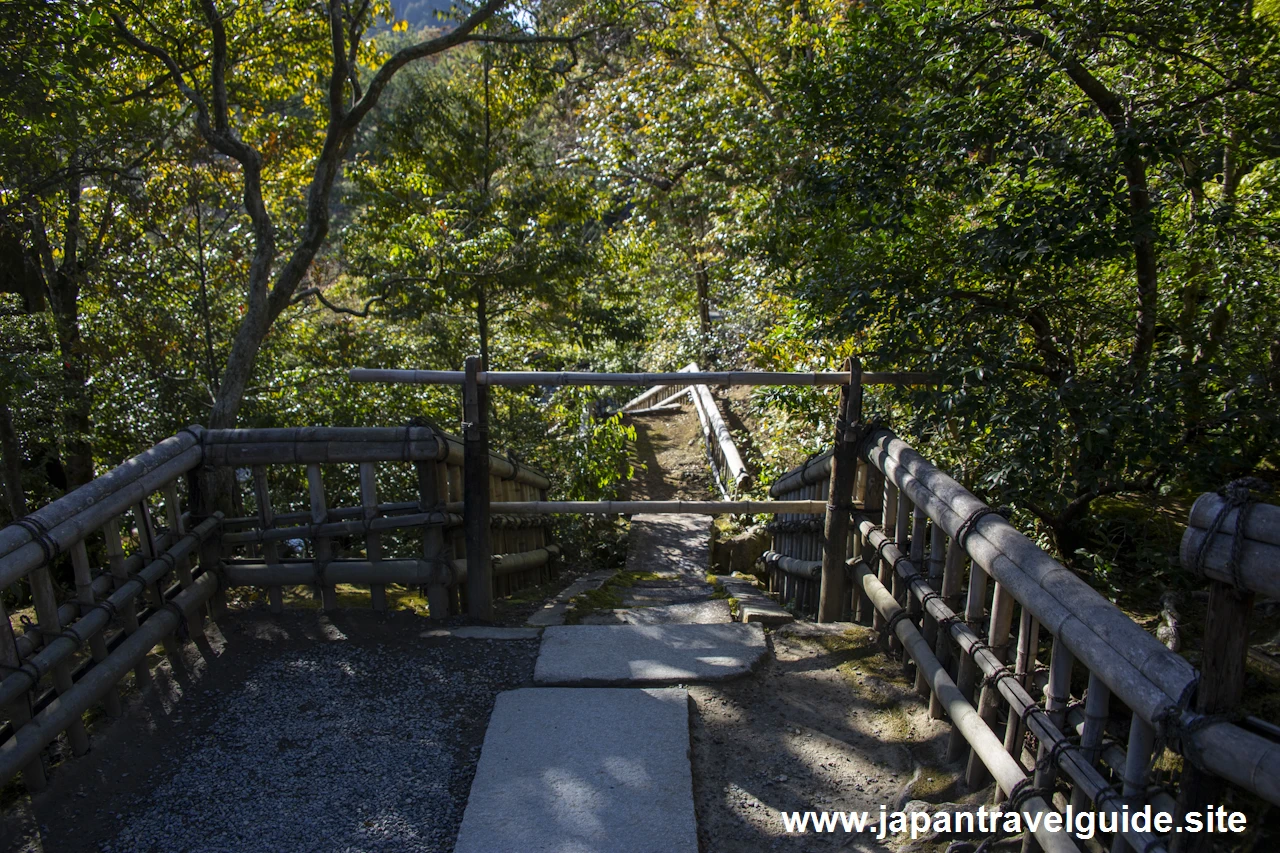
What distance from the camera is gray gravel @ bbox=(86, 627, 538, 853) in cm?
292

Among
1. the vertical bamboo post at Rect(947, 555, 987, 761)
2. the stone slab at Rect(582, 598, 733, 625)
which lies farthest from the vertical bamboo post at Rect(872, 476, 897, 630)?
the vertical bamboo post at Rect(947, 555, 987, 761)

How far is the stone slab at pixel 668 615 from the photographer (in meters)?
4.99

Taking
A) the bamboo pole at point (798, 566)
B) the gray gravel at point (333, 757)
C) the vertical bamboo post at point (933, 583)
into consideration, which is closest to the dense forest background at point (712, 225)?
the vertical bamboo post at point (933, 583)

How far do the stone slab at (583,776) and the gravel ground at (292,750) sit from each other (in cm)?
14

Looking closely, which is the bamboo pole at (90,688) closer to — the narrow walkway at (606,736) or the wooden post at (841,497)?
the narrow walkway at (606,736)

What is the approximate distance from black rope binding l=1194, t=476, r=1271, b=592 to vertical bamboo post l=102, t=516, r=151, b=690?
12.5 ft

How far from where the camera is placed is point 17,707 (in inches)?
117

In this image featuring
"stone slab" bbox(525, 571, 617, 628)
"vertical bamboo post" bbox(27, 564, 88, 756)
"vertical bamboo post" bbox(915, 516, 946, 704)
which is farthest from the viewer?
"stone slab" bbox(525, 571, 617, 628)

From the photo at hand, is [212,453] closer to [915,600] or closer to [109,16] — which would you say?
[915,600]

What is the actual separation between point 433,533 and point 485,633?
0.60m

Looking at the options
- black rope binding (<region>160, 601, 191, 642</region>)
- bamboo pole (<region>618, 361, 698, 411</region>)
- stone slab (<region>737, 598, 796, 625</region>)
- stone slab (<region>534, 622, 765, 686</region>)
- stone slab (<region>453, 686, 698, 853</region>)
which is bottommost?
bamboo pole (<region>618, 361, 698, 411</region>)

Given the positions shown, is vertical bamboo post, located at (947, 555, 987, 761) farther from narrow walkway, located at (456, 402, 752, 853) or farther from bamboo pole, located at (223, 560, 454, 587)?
bamboo pole, located at (223, 560, 454, 587)

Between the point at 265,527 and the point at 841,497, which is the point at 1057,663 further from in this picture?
the point at 265,527

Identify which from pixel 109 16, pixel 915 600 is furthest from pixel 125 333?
pixel 915 600
